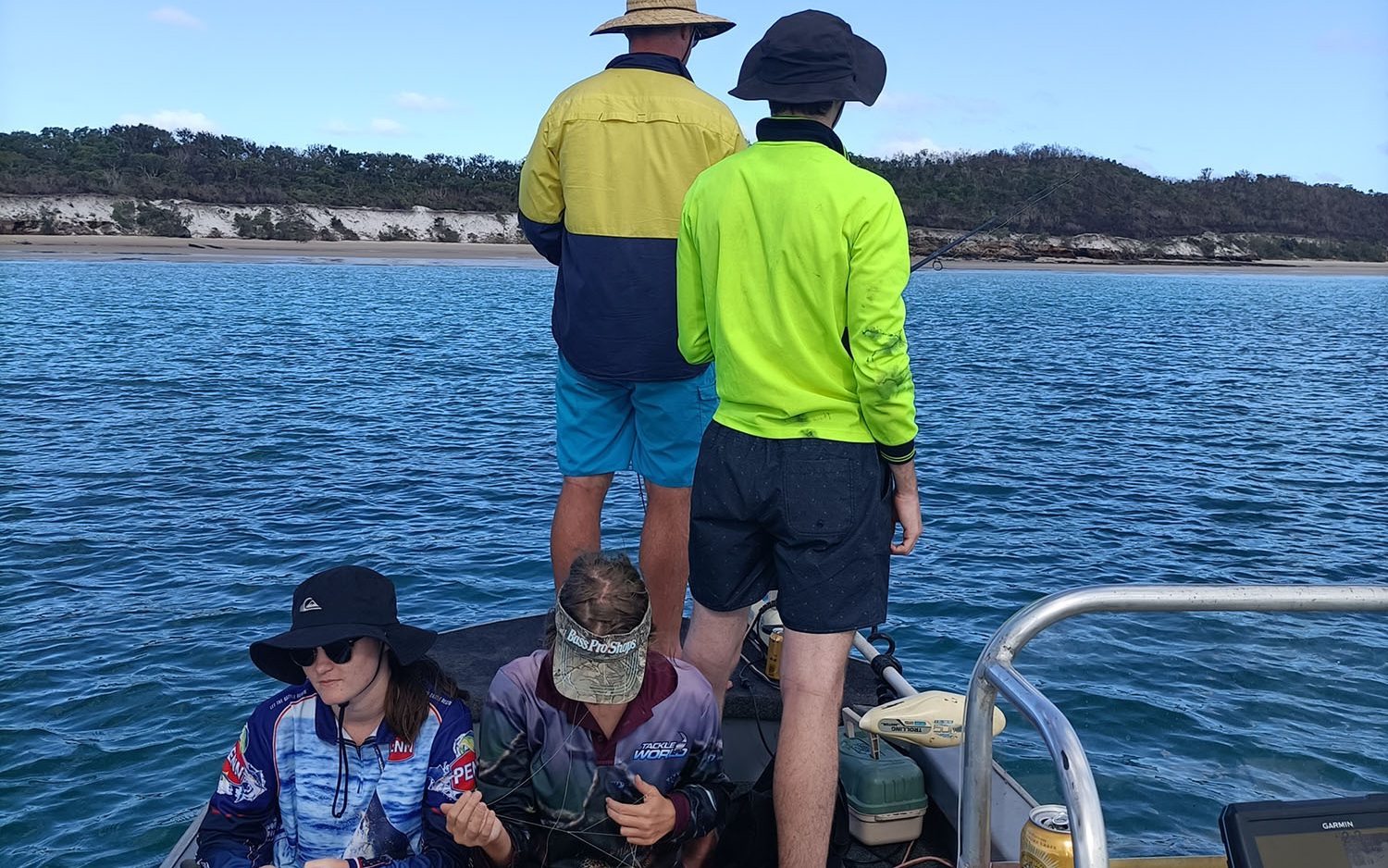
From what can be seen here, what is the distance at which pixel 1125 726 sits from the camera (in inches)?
297

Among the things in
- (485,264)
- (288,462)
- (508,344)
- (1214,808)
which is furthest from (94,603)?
(485,264)

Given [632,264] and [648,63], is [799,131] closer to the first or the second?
[632,264]

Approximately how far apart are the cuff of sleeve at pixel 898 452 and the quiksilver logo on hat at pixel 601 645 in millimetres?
776

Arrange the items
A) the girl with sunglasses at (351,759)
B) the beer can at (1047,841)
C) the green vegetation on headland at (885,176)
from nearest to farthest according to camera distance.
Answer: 1. the beer can at (1047,841)
2. the girl with sunglasses at (351,759)
3. the green vegetation on headland at (885,176)

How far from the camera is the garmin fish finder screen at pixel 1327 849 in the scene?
1809 mm

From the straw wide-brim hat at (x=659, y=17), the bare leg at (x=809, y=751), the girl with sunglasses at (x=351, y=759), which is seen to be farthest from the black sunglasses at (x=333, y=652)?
the straw wide-brim hat at (x=659, y=17)

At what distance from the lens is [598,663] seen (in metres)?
2.80

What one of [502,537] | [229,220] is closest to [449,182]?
[229,220]

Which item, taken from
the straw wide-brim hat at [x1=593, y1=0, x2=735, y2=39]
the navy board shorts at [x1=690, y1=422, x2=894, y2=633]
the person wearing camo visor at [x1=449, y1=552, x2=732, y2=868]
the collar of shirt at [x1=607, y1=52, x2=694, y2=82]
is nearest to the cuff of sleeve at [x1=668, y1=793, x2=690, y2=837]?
the person wearing camo visor at [x1=449, y1=552, x2=732, y2=868]

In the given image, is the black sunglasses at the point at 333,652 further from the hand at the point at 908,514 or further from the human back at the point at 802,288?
the hand at the point at 908,514

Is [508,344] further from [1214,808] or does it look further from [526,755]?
[526,755]

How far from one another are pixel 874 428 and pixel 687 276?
69cm

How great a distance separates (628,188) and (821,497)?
1.34m

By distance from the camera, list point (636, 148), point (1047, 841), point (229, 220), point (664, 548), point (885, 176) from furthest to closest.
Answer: point (229, 220) → point (885, 176) → point (664, 548) → point (636, 148) → point (1047, 841)
